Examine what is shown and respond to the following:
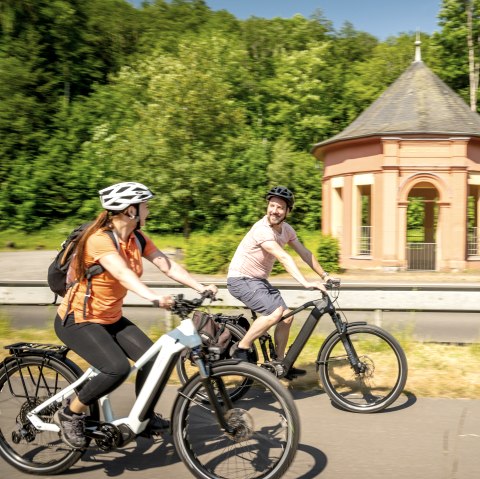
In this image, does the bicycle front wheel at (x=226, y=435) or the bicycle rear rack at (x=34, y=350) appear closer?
the bicycle front wheel at (x=226, y=435)

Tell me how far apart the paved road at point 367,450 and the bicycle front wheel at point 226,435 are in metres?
0.27

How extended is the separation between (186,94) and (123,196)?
80.0ft

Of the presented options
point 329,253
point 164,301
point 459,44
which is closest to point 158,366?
point 164,301

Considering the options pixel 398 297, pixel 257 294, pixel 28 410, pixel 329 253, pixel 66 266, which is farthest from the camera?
pixel 329 253

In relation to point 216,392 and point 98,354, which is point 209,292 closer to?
point 216,392

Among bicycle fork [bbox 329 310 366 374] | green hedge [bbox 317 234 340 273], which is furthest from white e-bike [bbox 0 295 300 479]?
green hedge [bbox 317 234 340 273]

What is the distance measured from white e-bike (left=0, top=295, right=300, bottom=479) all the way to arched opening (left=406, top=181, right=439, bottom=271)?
823 inches

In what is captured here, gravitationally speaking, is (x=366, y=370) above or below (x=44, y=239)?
below

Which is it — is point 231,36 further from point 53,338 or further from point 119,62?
point 53,338

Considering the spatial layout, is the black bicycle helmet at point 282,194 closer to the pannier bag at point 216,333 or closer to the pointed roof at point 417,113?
the pannier bag at point 216,333

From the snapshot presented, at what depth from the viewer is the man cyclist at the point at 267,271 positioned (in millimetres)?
5504

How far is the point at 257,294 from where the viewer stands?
5656mm

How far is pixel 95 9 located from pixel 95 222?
5835 centimetres

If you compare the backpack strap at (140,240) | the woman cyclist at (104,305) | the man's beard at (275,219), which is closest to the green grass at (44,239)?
the man's beard at (275,219)
